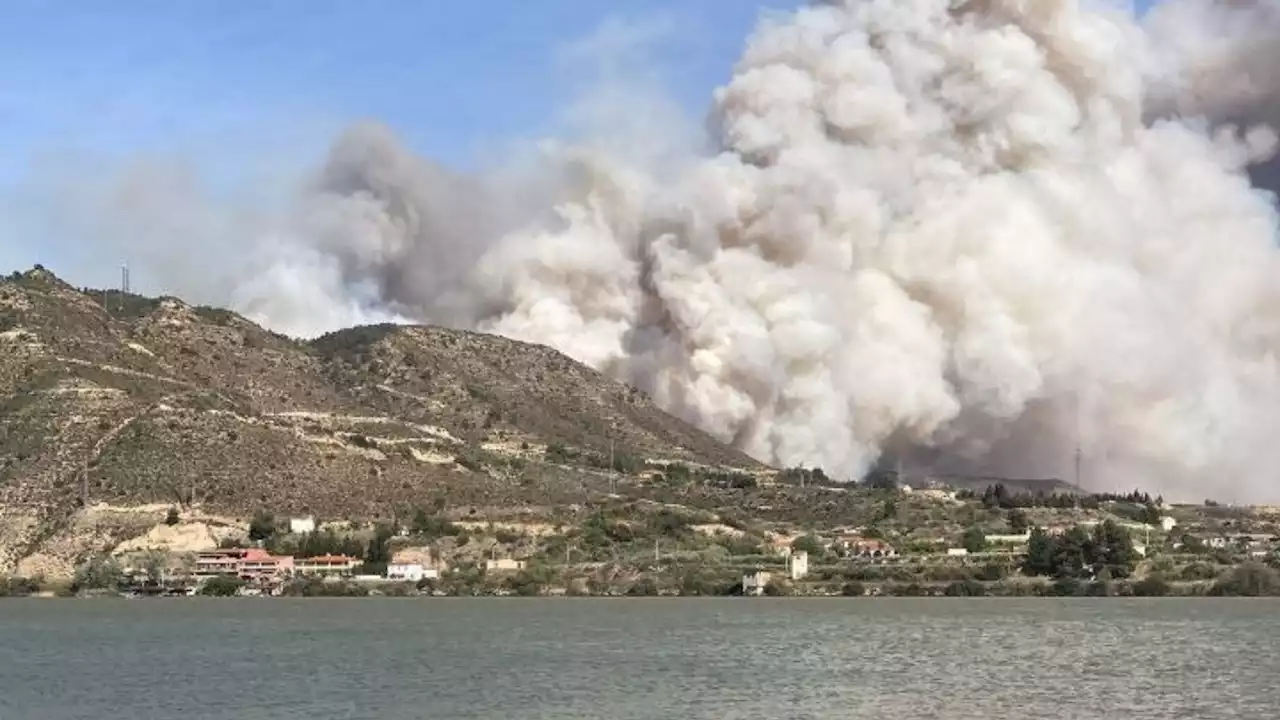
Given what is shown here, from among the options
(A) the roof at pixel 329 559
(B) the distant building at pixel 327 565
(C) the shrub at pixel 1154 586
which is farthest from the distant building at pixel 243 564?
(C) the shrub at pixel 1154 586

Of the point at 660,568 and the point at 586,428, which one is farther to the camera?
the point at 586,428

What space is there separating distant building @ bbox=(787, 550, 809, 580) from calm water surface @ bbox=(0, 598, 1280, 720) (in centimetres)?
1814

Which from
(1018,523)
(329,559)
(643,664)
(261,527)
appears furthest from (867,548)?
(643,664)

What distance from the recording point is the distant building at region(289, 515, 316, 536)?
13625cm

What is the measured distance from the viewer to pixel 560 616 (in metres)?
114

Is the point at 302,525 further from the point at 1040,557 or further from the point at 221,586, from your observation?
the point at 1040,557

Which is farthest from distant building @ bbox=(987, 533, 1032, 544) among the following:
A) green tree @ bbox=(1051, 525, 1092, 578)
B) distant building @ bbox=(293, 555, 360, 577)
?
distant building @ bbox=(293, 555, 360, 577)

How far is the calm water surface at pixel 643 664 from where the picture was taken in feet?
191

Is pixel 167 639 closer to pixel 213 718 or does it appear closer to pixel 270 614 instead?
pixel 270 614

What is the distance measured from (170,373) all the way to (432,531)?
2940 centimetres

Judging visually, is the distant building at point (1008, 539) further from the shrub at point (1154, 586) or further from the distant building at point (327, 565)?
the distant building at point (327, 565)

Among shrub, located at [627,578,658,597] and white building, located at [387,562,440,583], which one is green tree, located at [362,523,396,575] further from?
shrub, located at [627,578,658,597]

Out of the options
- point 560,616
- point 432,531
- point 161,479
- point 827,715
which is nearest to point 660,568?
point 432,531

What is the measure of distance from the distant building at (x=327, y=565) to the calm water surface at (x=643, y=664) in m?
15.4
